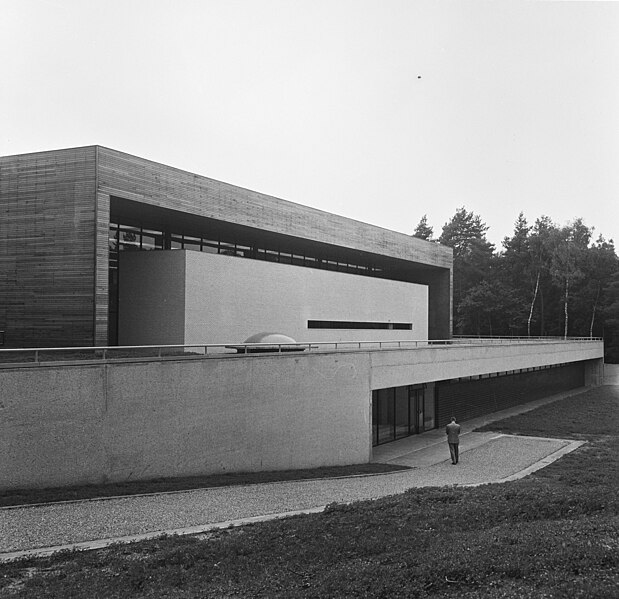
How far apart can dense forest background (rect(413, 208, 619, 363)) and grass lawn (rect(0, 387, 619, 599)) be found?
55.9m

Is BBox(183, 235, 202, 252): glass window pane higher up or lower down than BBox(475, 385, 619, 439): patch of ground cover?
higher up

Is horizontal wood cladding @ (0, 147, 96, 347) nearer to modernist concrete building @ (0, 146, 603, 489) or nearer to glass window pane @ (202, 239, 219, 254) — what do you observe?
modernist concrete building @ (0, 146, 603, 489)

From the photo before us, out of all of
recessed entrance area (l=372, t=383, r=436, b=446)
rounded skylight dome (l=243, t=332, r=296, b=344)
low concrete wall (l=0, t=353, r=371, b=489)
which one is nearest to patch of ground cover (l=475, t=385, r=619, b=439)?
recessed entrance area (l=372, t=383, r=436, b=446)

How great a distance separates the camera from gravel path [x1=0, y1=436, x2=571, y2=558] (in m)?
10.4

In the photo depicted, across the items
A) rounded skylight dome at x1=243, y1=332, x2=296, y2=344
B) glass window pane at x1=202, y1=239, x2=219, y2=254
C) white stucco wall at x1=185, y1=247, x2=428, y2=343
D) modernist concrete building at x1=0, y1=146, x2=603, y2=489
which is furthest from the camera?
glass window pane at x1=202, y1=239, x2=219, y2=254

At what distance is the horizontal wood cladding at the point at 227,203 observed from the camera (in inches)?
765

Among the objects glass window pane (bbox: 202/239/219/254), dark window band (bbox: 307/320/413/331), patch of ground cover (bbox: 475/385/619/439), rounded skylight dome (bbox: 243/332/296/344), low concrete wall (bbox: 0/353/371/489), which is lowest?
patch of ground cover (bbox: 475/385/619/439)

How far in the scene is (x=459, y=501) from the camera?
12.5 m

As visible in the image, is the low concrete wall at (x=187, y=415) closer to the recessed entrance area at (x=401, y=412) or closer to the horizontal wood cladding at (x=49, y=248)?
the recessed entrance area at (x=401, y=412)

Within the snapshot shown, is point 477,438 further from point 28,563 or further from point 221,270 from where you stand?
point 28,563

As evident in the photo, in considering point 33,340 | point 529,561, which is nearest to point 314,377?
point 33,340

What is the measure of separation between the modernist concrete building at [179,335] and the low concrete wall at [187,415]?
0.04m

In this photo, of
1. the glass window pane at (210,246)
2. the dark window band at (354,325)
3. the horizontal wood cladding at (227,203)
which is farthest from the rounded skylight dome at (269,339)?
the dark window band at (354,325)

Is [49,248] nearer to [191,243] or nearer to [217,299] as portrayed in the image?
[217,299]
